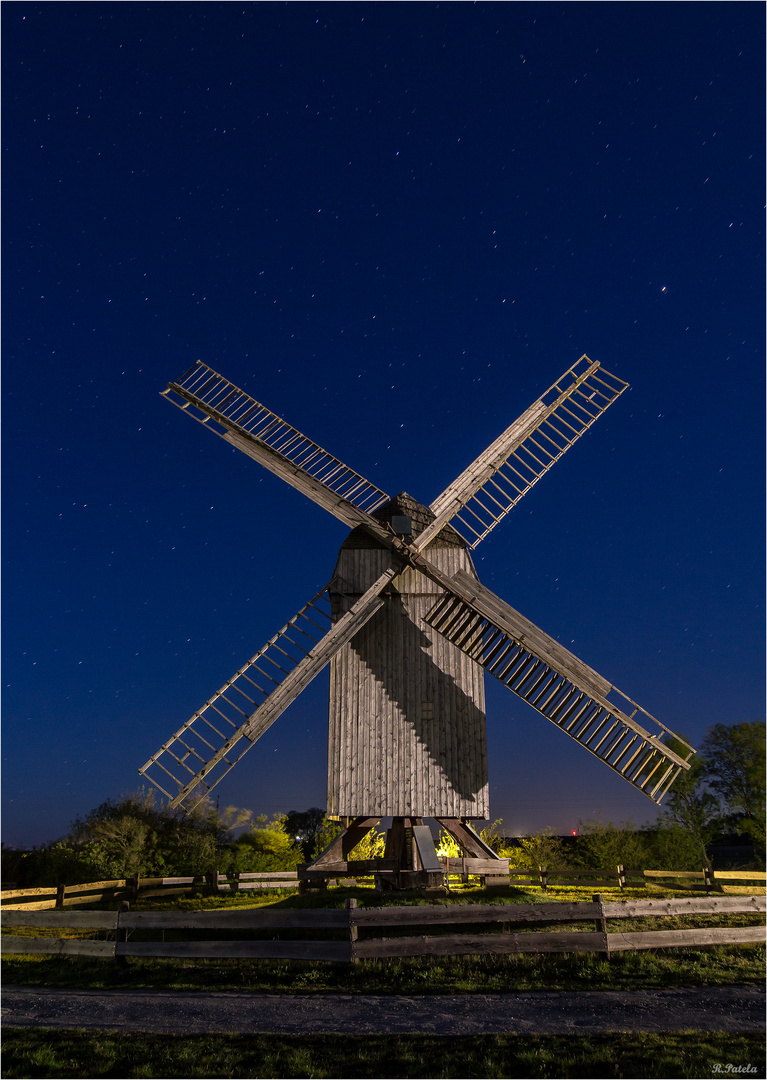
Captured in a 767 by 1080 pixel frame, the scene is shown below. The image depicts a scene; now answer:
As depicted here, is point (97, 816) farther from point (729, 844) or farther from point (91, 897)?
→ point (729, 844)

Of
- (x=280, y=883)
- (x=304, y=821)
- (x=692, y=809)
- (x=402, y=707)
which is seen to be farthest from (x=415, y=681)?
(x=304, y=821)

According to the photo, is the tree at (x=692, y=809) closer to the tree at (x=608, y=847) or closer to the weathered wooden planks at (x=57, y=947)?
the tree at (x=608, y=847)

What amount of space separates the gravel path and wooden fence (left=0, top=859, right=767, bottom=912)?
6.67 m

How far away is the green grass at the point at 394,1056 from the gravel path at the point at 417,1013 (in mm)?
360

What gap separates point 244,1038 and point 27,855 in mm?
23590

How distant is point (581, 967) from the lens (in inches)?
398

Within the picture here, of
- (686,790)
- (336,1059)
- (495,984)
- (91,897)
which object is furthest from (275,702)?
(686,790)

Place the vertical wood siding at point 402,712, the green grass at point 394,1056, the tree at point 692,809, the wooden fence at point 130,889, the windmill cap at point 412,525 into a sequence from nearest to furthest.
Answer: the green grass at point 394,1056 < the vertical wood siding at point 402,712 < the windmill cap at point 412,525 < the wooden fence at point 130,889 < the tree at point 692,809

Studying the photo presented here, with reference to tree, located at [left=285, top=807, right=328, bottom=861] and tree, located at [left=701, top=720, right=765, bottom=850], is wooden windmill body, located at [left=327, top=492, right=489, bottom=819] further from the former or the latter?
tree, located at [left=285, top=807, right=328, bottom=861]

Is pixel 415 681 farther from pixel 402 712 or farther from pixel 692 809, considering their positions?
pixel 692 809

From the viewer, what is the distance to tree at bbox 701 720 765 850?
114 feet

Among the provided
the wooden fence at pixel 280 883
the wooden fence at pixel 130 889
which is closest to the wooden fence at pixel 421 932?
the wooden fence at pixel 280 883

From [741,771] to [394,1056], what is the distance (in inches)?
1377

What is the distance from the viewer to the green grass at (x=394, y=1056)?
22.2 ft
